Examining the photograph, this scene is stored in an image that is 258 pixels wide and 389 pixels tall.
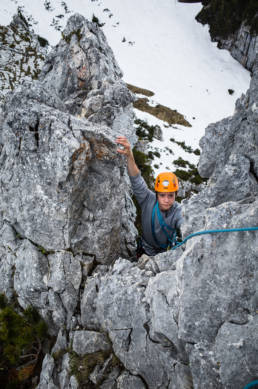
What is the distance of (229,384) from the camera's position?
2.81m

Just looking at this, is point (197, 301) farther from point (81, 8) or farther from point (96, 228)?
point (81, 8)

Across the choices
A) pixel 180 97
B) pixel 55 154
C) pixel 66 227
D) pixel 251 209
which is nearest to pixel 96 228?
pixel 66 227

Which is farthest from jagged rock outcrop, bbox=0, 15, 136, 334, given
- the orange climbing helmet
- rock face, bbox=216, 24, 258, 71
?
rock face, bbox=216, 24, 258, 71

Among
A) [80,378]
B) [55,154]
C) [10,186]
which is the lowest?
[80,378]

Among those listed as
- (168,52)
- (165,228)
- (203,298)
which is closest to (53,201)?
(165,228)

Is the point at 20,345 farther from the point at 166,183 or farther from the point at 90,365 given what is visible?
the point at 166,183

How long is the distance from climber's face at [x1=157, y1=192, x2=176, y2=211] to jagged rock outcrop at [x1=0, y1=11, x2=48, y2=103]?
34.3ft

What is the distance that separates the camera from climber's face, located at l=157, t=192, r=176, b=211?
207 inches

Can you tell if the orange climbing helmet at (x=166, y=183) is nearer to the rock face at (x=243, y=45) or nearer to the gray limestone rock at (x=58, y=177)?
the gray limestone rock at (x=58, y=177)

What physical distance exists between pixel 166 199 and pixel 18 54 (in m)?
16.8

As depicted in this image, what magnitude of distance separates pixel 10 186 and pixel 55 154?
1.81m

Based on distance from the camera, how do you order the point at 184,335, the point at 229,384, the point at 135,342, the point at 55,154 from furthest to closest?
the point at 55,154 → the point at 135,342 → the point at 184,335 → the point at 229,384

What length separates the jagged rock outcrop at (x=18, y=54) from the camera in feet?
41.8

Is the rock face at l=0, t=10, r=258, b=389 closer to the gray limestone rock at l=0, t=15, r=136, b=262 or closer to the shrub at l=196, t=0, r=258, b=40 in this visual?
the gray limestone rock at l=0, t=15, r=136, b=262
